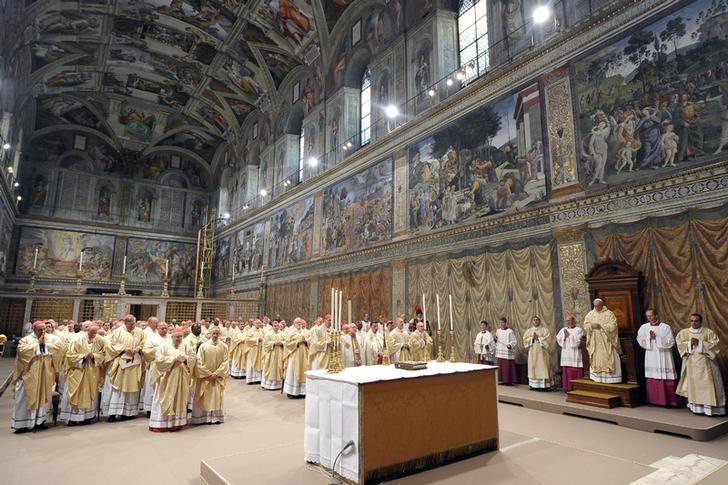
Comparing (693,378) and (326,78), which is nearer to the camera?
(693,378)

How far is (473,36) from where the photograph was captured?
13.3 metres

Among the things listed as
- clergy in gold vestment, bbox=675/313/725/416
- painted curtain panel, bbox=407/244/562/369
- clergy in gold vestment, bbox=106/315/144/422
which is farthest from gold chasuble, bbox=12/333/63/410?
clergy in gold vestment, bbox=675/313/725/416

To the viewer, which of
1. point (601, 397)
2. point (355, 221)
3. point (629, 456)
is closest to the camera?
point (629, 456)

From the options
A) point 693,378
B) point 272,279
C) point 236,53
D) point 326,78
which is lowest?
point 693,378

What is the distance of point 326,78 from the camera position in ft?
65.0

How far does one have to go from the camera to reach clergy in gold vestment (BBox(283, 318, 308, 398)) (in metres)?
9.91

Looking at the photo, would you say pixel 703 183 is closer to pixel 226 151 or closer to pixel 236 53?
pixel 236 53

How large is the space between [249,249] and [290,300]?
690cm

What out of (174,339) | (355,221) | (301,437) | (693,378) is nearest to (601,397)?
(693,378)

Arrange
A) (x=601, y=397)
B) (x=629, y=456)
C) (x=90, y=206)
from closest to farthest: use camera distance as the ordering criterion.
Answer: (x=629, y=456) → (x=601, y=397) → (x=90, y=206)

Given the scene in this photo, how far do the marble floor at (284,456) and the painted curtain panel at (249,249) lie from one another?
1757 cm

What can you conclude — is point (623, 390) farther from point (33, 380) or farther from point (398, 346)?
point (33, 380)

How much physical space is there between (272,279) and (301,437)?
55.2 feet

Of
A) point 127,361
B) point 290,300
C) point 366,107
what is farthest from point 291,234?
point 127,361
